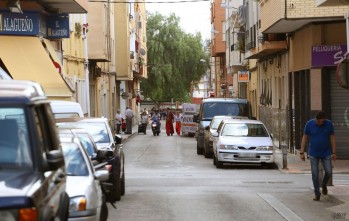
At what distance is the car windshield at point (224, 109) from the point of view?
3634 centimetres

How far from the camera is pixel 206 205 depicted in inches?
620

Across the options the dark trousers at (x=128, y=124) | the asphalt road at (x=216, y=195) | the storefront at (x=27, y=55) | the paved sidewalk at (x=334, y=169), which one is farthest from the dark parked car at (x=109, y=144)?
the dark trousers at (x=128, y=124)

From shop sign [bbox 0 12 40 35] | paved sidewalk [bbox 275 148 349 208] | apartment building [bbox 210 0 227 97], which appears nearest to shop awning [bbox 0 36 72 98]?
shop sign [bbox 0 12 40 35]

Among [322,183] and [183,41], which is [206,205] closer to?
[322,183]

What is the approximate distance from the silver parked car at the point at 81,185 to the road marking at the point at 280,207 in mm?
4085

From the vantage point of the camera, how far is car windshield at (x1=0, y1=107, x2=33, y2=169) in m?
6.39

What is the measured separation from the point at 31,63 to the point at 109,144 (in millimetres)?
10130

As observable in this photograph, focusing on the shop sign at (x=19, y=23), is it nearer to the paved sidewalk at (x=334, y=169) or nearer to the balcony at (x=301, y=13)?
the balcony at (x=301, y=13)

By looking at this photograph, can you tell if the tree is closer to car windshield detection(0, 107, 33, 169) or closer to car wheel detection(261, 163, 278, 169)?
car wheel detection(261, 163, 278, 169)

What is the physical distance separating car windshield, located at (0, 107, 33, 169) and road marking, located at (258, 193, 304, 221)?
795 centimetres

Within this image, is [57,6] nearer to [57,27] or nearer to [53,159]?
[57,27]

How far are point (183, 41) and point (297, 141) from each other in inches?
2411

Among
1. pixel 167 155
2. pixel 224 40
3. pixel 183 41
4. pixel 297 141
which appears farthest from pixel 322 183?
pixel 183 41

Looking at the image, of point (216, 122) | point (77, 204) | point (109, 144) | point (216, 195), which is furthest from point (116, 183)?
point (216, 122)
